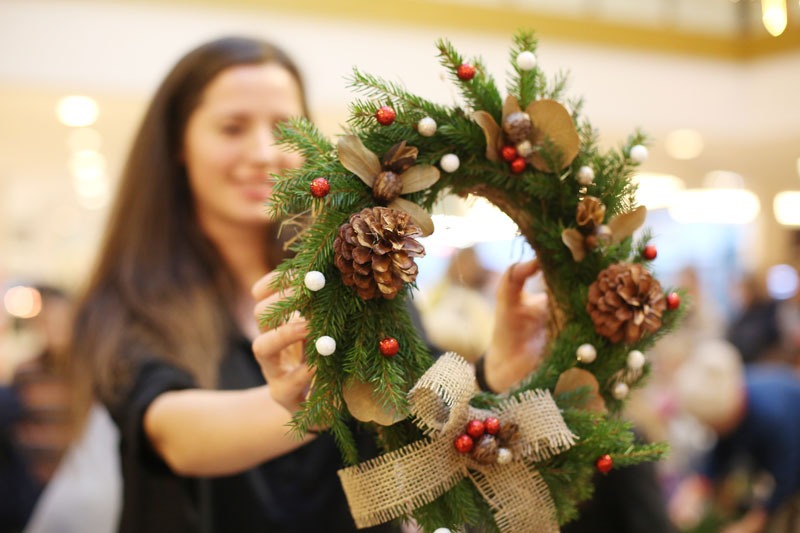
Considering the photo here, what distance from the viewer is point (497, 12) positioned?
445 centimetres

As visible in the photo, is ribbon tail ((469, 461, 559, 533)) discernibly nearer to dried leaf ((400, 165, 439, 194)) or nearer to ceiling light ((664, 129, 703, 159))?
A: dried leaf ((400, 165, 439, 194))

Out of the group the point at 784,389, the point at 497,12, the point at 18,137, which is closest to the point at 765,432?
the point at 784,389

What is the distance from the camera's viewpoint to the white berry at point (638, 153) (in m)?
0.71

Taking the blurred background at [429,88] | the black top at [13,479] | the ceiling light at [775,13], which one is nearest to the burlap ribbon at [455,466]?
the ceiling light at [775,13]

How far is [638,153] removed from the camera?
0.71m

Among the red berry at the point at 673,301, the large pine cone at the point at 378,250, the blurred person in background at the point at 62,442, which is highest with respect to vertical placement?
the large pine cone at the point at 378,250

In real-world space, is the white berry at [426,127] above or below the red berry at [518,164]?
above

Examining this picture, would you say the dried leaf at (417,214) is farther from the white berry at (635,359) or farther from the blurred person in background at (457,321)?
the blurred person in background at (457,321)

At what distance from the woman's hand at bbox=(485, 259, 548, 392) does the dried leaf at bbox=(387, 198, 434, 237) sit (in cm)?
20

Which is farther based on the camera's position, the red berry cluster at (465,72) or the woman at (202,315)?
the woman at (202,315)

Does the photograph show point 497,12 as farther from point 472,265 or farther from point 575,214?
point 575,214

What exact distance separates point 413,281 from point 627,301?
225 millimetres

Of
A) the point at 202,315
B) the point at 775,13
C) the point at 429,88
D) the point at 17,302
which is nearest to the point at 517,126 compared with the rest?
the point at 775,13

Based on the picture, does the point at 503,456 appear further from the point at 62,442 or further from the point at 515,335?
the point at 62,442
